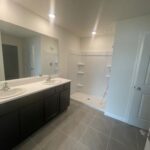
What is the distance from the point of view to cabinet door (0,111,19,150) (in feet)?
4.32

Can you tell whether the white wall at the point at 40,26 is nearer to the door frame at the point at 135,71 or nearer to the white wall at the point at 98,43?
the white wall at the point at 98,43

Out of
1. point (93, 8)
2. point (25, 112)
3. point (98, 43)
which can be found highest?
point (93, 8)

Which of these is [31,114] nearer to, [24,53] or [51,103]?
[51,103]

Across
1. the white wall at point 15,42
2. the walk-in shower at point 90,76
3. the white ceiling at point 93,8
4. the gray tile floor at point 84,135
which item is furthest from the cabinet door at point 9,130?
the walk-in shower at point 90,76

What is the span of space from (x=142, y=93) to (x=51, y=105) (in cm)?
205

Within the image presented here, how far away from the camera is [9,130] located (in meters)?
1.39

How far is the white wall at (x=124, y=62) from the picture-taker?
2.05 metres

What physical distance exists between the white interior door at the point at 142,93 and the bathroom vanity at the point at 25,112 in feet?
6.02

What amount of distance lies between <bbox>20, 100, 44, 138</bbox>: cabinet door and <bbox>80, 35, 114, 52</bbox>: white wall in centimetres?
289

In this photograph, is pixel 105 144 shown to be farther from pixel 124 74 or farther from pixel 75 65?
pixel 75 65

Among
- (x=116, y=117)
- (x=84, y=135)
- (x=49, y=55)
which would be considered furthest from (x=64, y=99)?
(x=116, y=117)

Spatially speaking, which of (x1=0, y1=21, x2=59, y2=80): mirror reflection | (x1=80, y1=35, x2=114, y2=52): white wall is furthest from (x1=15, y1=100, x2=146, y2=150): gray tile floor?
(x1=80, y1=35, x2=114, y2=52): white wall

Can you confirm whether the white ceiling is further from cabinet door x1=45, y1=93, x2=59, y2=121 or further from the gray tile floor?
the gray tile floor

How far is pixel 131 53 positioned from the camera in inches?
84.0
